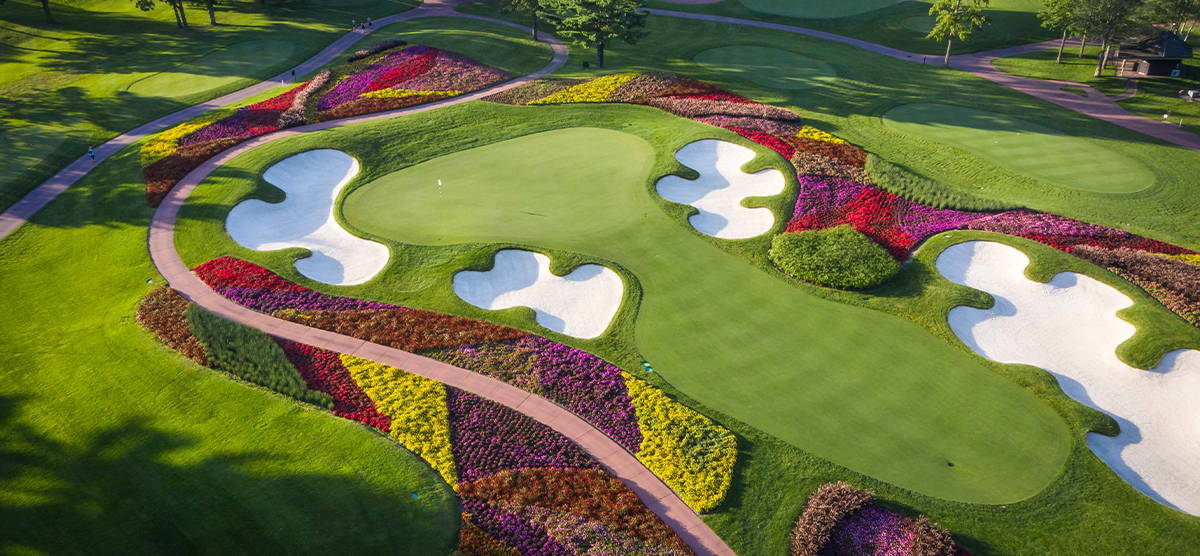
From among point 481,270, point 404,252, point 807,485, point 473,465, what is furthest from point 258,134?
point 807,485

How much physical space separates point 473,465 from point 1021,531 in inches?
695

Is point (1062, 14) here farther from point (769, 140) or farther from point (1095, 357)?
point (1095, 357)

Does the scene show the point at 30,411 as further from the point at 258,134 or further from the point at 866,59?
the point at 866,59

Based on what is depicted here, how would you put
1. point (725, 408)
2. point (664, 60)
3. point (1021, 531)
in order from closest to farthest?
point (1021, 531) → point (725, 408) → point (664, 60)

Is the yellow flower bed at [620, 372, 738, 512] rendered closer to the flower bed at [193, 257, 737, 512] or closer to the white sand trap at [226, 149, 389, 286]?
the flower bed at [193, 257, 737, 512]

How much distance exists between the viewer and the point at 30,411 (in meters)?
23.8

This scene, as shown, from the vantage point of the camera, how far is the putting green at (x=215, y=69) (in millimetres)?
51906

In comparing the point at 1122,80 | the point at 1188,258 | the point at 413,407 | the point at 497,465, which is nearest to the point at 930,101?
the point at 1122,80

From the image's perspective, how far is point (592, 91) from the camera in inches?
2012

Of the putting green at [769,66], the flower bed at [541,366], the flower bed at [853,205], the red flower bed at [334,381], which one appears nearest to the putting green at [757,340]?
the flower bed at [541,366]

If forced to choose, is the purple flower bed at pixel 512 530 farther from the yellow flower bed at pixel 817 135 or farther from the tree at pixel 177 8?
the tree at pixel 177 8

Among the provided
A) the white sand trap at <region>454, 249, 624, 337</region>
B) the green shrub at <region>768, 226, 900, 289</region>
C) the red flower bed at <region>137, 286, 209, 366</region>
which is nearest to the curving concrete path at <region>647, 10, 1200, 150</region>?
the green shrub at <region>768, 226, 900, 289</region>

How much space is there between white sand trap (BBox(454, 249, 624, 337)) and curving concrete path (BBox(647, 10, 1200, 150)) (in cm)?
4272

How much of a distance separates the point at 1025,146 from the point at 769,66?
21.6 m
